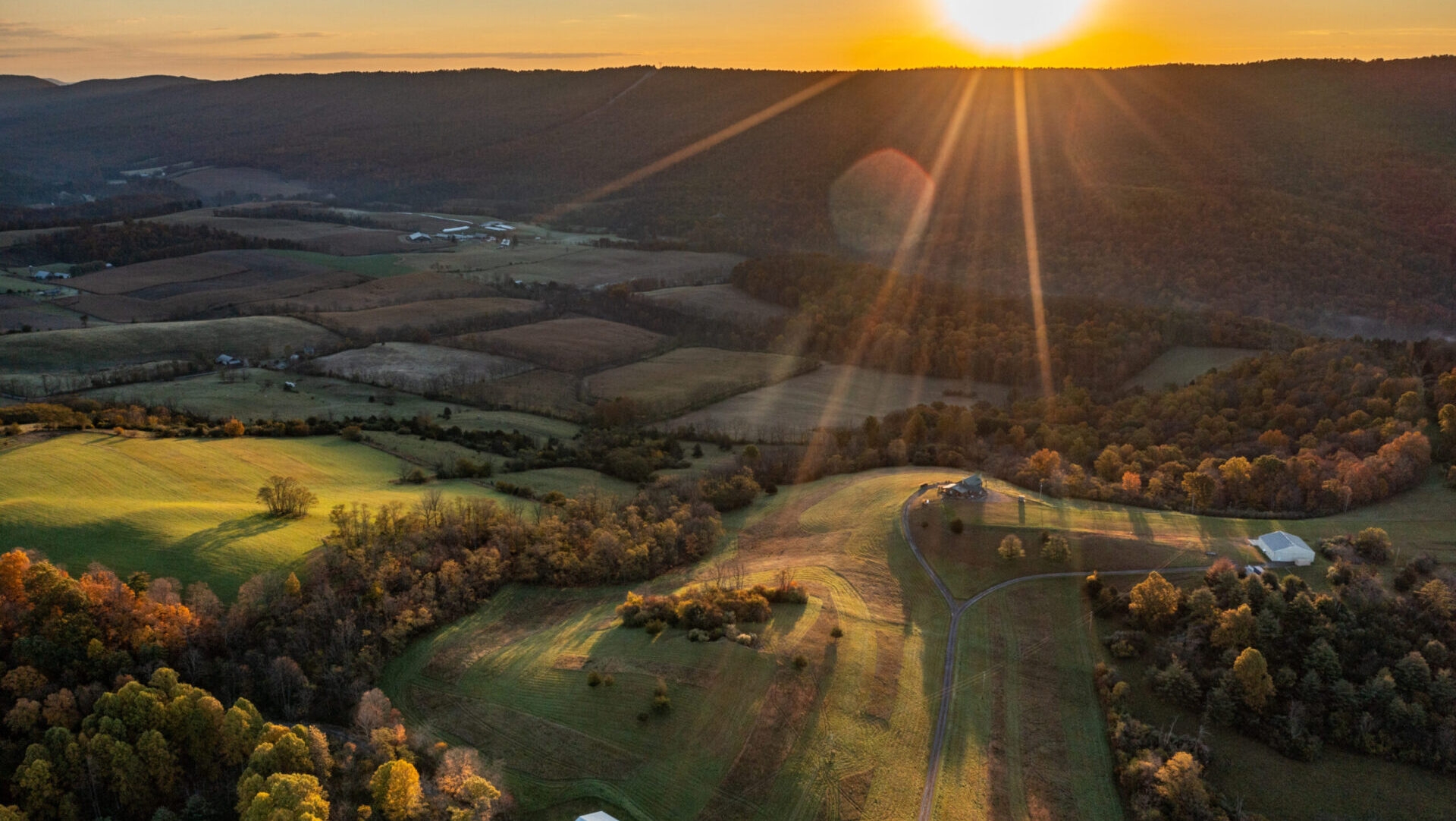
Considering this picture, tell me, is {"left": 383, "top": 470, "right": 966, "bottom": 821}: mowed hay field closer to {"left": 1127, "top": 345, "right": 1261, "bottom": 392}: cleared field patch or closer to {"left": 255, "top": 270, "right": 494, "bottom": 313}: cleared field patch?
{"left": 1127, "top": 345, "right": 1261, "bottom": 392}: cleared field patch

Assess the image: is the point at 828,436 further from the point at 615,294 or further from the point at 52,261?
the point at 52,261

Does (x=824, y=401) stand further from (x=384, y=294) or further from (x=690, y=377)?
(x=384, y=294)

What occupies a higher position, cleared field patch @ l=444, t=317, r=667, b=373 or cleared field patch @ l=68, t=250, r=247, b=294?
cleared field patch @ l=68, t=250, r=247, b=294

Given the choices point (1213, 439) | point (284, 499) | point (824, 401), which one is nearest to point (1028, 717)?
point (1213, 439)

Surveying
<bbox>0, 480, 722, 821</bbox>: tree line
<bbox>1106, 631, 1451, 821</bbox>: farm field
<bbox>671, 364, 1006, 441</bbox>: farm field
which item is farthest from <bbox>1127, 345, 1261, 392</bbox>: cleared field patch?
<bbox>0, 480, 722, 821</bbox>: tree line

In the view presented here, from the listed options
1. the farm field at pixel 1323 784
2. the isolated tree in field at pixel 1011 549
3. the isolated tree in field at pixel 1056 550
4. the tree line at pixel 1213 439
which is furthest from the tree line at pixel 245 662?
the farm field at pixel 1323 784

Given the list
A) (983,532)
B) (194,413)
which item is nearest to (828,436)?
(983,532)
